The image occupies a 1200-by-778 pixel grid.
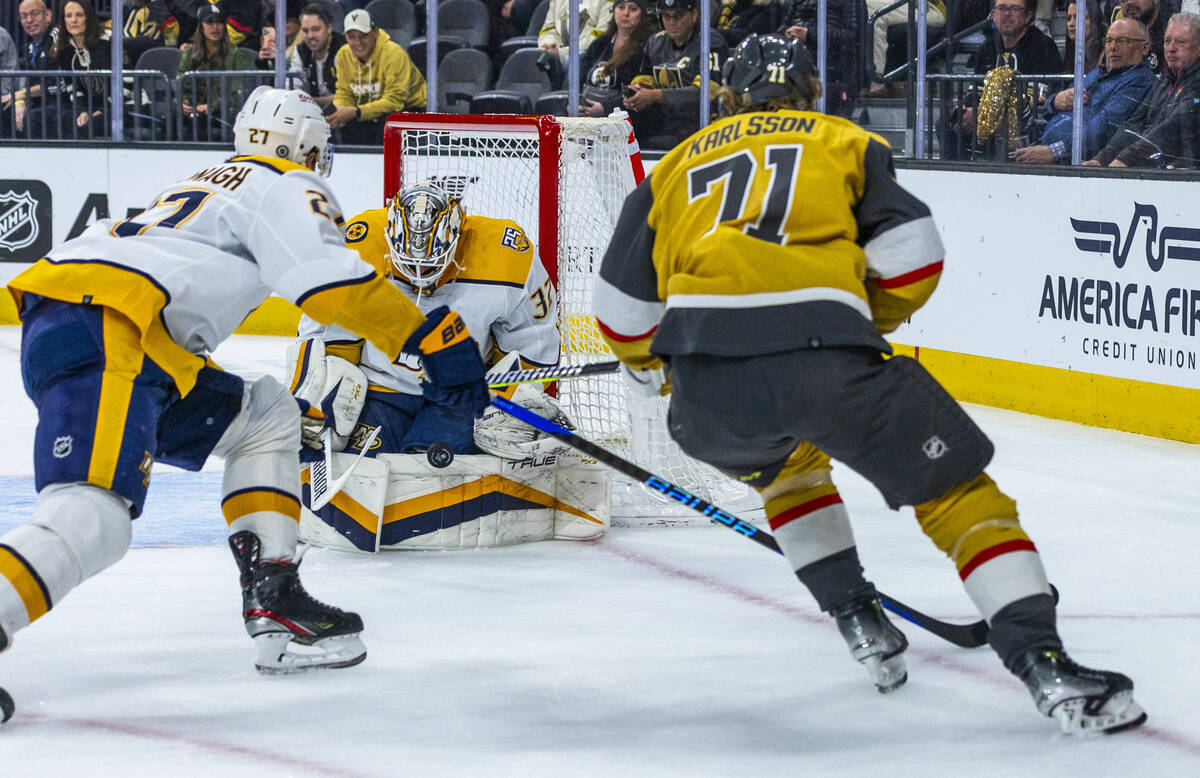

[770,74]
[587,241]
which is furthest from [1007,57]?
[770,74]

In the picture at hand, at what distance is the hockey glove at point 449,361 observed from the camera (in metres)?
2.43

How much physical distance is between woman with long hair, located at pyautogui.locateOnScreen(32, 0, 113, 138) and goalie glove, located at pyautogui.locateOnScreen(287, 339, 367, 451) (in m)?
4.07

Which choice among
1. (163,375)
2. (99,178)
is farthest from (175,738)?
(99,178)

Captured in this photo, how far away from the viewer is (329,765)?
2.12m

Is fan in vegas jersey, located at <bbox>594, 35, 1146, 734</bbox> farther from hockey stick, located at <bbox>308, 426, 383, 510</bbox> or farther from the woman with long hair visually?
the woman with long hair

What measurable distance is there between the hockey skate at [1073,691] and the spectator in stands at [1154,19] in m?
3.27

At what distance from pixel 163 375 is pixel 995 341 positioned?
3576mm

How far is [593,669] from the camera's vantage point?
8.53ft

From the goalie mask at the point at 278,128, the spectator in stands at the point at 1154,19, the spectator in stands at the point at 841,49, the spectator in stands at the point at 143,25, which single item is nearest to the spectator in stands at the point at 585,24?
the spectator in stands at the point at 841,49

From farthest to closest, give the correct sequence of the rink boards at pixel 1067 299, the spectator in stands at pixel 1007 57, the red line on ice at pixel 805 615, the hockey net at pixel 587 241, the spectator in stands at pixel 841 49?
the spectator in stands at pixel 841 49 < the spectator in stands at pixel 1007 57 < the rink boards at pixel 1067 299 < the hockey net at pixel 587 241 < the red line on ice at pixel 805 615

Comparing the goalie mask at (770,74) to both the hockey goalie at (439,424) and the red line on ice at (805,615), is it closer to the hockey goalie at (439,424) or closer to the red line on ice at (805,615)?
the red line on ice at (805,615)

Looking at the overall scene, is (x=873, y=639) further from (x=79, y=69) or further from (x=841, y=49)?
(x=79, y=69)

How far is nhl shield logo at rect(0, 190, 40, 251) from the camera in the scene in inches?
282

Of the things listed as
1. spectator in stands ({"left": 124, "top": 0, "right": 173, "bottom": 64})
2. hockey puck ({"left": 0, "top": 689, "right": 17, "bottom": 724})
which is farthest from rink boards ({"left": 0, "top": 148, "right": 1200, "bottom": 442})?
spectator in stands ({"left": 124, "top": 0, "right": 173, "bottom": 64})
